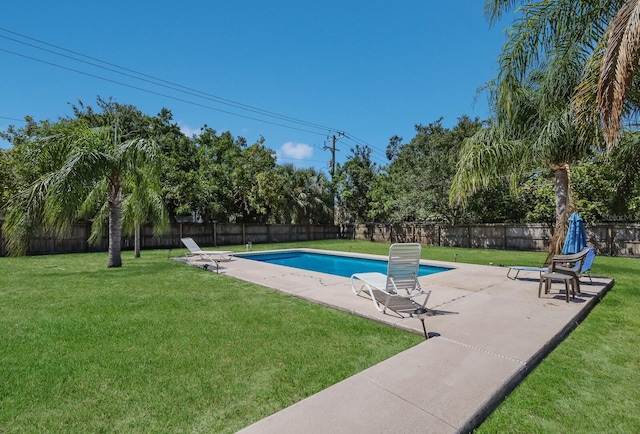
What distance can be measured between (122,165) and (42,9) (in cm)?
995

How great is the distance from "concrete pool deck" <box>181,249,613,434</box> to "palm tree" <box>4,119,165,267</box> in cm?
613

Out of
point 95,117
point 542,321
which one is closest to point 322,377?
point 542,321

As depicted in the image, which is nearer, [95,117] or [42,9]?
[42,9]

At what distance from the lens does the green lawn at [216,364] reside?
2.35 m

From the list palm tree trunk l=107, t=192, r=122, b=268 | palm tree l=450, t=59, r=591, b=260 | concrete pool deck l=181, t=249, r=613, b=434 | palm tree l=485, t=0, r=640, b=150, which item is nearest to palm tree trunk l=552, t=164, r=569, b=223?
palm tree l=450, t=59, r=591, b=260

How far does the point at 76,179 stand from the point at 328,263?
31.8ft

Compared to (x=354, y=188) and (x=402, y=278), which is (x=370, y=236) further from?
(x=402, y=278)

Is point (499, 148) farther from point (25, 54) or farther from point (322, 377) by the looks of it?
point (25, 54)

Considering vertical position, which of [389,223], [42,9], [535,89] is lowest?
[389,223]

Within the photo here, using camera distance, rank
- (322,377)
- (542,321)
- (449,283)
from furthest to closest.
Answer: (449,283), (542,321), (322,377)

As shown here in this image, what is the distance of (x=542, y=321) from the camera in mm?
4418

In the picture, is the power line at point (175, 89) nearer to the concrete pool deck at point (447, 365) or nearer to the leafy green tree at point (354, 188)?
the leafy green tree at point (354, 188)

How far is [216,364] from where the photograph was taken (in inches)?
125

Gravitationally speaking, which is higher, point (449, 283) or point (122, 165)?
point (122, 165)
